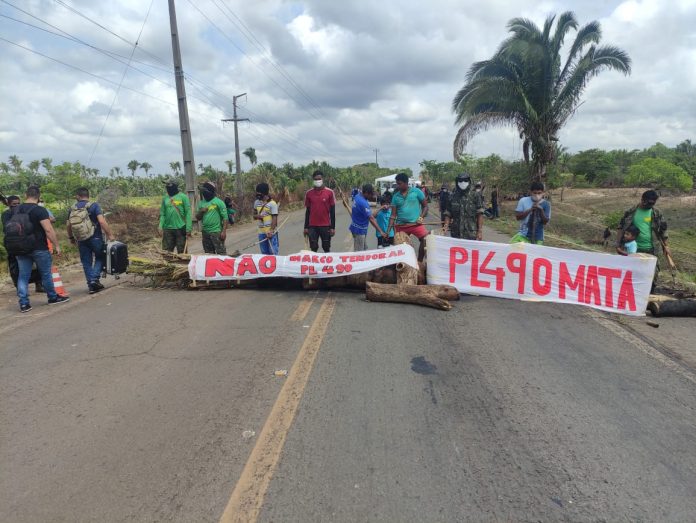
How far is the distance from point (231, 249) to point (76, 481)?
39.0ft

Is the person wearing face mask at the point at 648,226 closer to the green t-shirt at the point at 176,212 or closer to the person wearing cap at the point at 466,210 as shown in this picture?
the person wearing cap at the point at 466,210

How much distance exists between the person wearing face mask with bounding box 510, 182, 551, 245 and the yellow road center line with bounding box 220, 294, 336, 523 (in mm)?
4607

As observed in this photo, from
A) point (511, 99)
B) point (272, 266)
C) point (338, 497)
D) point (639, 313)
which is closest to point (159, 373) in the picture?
point (338, 497)

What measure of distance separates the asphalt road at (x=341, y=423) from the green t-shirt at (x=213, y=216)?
310 centimetres

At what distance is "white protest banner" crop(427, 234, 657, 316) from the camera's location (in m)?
6.90

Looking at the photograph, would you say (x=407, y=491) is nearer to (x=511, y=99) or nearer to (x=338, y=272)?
(x=338, y=272)

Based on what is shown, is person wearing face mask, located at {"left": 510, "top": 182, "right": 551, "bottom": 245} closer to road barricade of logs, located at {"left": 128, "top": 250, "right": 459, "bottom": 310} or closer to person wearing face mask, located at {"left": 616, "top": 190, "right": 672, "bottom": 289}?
person wearing face mask, located at {"left": 616, "top": 190, "right": 672, "bottom": 289}

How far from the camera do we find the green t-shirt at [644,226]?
7.23 meters

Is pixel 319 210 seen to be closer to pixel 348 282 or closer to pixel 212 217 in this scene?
pixel 348 282

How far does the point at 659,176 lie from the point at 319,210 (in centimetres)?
3369

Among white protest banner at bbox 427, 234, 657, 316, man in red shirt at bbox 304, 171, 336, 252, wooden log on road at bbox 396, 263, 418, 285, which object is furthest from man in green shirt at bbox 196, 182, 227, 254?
white protest banner at bbox 427, 234, 657, 316

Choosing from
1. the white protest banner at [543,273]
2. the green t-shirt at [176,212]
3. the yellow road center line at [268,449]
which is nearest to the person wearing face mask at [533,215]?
the white protest banner at [543,273]

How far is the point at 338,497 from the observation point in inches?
110

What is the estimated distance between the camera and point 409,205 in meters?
8.40
